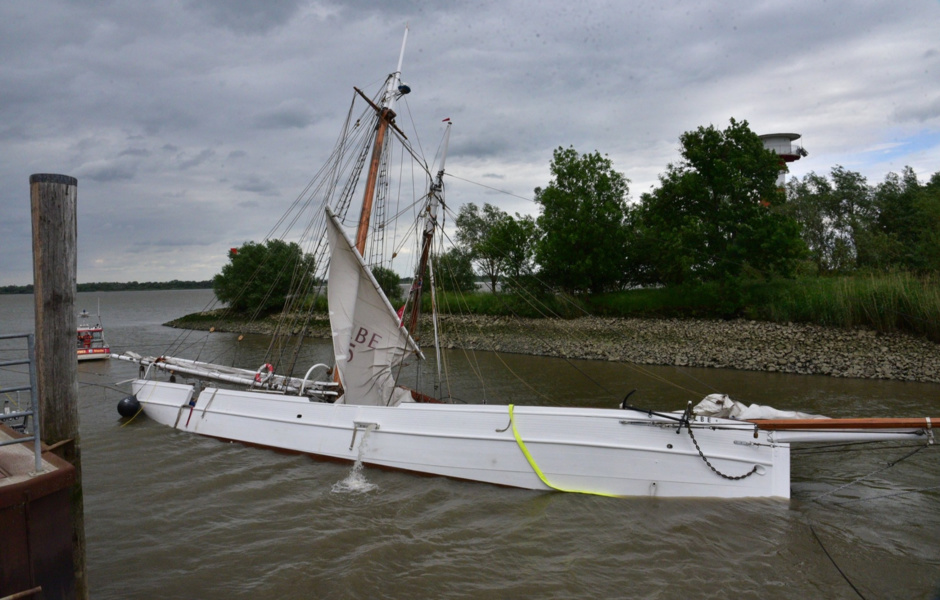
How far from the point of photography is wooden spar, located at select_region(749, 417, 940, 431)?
7.25 m

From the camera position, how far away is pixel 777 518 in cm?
773

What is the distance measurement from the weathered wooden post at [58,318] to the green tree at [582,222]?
31469mm

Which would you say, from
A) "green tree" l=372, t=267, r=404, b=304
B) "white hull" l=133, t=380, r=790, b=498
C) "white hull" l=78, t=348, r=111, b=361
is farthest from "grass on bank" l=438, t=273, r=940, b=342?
"white hull" l=78, t=348, r=111, b=361

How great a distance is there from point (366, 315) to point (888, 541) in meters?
9.20

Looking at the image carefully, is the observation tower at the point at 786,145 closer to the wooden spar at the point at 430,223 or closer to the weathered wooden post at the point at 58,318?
the wooden spar at the point at 430,223

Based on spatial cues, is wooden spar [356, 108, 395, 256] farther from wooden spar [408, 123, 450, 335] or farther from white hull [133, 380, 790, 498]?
white hull [133, 380, 790, 498]

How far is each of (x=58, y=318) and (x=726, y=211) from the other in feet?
93.4

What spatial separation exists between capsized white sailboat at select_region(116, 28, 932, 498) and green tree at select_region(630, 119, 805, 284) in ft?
66.0

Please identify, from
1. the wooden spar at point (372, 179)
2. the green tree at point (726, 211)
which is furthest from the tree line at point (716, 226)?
the wooden spar at point (372, 179)

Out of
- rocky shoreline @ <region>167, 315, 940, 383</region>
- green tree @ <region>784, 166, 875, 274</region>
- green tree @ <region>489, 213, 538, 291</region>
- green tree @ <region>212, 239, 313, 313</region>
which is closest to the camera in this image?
rocky shoreline @ <region>167, 315, 940, 383</region>

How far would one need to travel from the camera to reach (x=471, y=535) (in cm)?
773

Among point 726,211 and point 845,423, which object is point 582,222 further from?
point 845,423

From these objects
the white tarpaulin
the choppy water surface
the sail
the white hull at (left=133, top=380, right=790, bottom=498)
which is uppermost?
the sail

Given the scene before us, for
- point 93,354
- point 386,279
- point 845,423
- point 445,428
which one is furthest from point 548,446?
point 93,354
